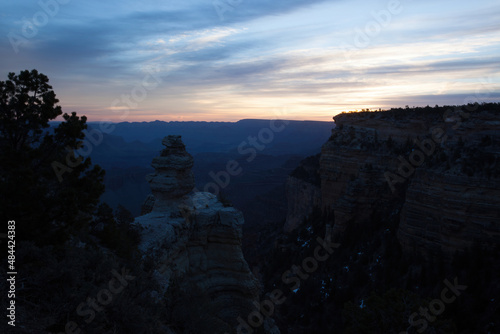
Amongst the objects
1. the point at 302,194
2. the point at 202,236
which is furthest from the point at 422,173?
the point at 302,194

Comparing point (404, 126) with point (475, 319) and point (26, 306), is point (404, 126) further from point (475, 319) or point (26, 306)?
point (26, 306)

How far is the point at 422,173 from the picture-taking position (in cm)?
2220

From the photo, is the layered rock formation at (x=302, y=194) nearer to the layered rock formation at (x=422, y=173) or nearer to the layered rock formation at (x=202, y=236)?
the layered rock formation at (x=422, y=173)

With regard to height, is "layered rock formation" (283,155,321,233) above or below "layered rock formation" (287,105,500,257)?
below

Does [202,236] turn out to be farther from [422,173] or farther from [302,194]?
[302,194]

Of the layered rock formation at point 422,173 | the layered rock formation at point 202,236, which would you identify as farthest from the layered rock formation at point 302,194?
the layered rock formation at point 202,236

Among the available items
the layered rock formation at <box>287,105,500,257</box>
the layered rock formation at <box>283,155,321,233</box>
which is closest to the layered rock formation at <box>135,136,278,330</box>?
the layered rock formation at <box>287,105,500,257</box>

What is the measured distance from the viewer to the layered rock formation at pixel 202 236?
12.0 m

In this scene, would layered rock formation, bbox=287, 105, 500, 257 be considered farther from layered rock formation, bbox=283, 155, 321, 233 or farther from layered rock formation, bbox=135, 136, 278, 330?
layered rock formation, bbox=135, 136, 278, 330

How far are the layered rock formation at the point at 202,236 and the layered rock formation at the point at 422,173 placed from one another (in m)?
14.7

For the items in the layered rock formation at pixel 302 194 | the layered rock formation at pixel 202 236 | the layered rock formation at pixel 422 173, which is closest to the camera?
the layered rock formation at pixel 202 236

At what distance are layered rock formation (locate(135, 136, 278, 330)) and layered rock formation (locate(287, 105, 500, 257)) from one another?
578 inches

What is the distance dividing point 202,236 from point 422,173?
1714cm

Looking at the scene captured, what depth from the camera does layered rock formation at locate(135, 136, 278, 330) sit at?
39.3ft
